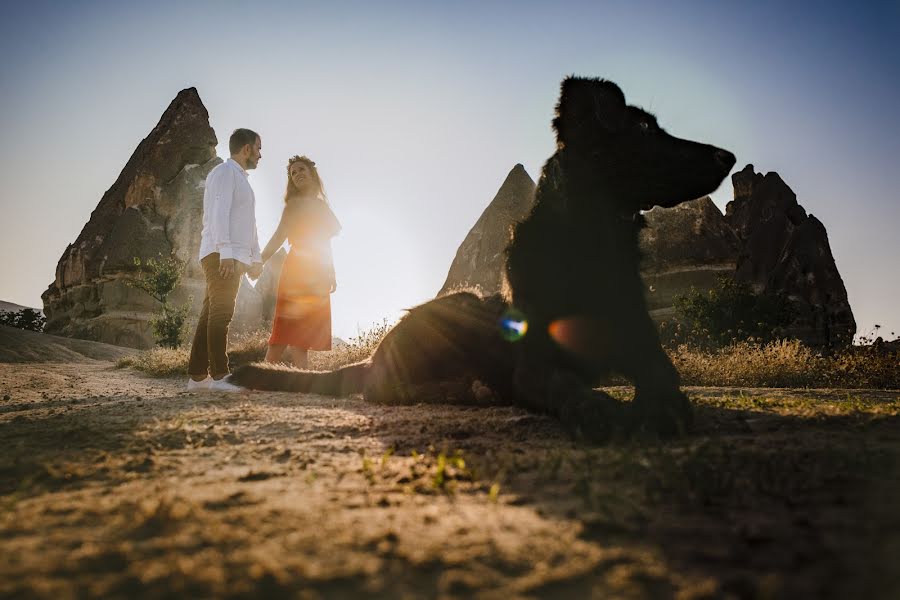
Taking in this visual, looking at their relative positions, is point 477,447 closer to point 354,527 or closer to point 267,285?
point 354,527

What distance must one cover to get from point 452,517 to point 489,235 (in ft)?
62.8

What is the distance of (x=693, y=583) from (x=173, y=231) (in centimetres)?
3333

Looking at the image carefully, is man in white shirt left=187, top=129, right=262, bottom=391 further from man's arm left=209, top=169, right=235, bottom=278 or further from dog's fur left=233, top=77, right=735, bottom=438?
dog's fur left=233, top=77, right=735, bottom=438

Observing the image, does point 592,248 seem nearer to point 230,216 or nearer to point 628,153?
point 628,153

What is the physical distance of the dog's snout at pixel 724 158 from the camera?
11.2 feet

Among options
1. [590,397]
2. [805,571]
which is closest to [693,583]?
[805,571]

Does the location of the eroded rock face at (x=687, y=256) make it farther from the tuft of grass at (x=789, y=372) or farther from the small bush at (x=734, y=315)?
the tuft of grass at (x=789, y=372)

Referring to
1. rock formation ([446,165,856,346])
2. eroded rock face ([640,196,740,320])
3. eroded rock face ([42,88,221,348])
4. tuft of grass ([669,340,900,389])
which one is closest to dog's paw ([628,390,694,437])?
tuft of grass ([669,340,900,389])

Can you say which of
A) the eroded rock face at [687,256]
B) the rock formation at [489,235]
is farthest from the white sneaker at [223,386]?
the eroded rock face at [687,256]

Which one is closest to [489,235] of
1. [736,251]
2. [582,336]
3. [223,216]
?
[736,251]

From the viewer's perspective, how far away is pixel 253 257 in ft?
18.6

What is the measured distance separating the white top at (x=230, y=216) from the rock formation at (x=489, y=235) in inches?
532

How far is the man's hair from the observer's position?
577 centimetres

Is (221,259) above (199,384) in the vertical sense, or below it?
above
